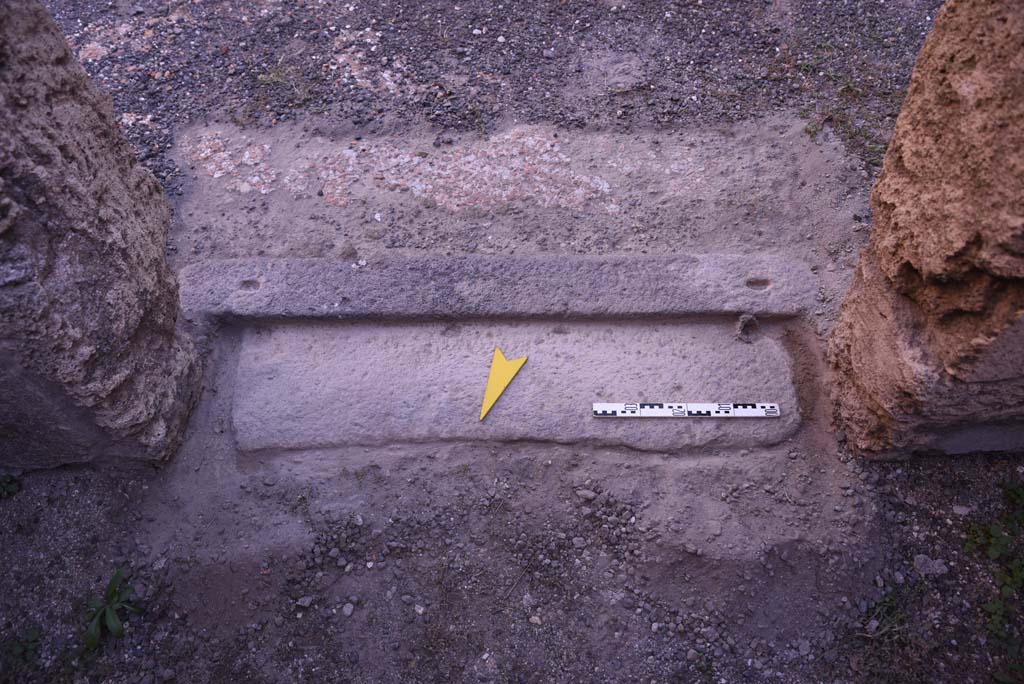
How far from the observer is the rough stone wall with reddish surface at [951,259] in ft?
5.39

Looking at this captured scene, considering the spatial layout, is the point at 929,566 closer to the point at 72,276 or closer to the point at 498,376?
the point at 498,376

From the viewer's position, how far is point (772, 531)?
234 cm

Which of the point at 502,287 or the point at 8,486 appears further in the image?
the point at 502,287

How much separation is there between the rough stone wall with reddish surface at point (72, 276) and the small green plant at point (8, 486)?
97 millimetres

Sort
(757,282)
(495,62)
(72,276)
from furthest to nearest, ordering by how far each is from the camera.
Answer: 1. (495,62)
2. (757,282)
3. (72,276)

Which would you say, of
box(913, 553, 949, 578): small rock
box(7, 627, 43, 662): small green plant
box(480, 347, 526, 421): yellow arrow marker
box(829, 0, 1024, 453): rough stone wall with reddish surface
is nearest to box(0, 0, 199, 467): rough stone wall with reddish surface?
box(7, 627, 43, 662): small green plant

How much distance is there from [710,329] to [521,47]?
2.05 metres

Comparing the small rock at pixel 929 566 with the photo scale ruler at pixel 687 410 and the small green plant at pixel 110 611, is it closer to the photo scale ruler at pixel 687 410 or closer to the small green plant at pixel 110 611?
the photo scale ruler at pixel 687 410

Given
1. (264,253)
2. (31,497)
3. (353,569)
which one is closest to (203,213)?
(264,253)

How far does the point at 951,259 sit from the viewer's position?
5.89ft

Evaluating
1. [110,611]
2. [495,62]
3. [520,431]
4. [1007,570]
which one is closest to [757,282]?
[520,431]

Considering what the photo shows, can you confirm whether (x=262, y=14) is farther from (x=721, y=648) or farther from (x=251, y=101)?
(x=721, y=648)

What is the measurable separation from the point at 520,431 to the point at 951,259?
4.55ft

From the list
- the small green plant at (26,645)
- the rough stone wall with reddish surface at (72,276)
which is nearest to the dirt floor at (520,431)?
the small green plant at (26,645)
